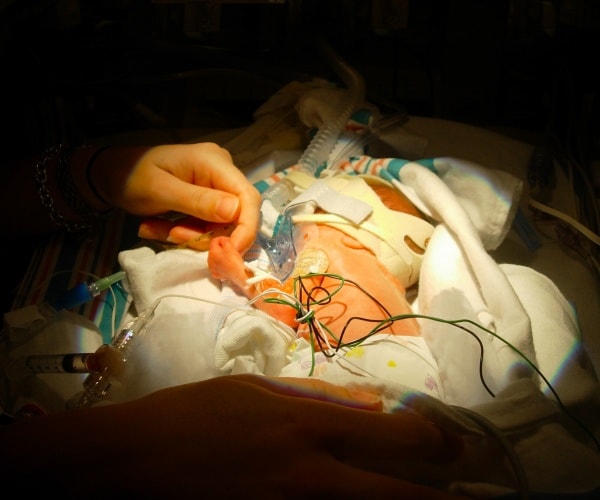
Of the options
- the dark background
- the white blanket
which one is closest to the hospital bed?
the white blanket

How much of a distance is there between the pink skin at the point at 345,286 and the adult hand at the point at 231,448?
0.83 ft

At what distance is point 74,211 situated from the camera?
3.67 ft

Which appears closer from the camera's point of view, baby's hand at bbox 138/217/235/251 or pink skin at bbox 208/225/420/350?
pink skin at bbox 208/225/420/350

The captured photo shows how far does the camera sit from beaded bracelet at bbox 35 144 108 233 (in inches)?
42.6

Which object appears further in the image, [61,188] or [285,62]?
[285,62]

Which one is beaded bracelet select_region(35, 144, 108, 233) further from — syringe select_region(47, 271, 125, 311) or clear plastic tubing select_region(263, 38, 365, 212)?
clear plastic tubing select_region(263, 38, 365, 212)

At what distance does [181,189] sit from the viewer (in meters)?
1.00

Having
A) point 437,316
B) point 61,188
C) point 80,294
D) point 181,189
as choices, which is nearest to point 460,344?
point 437,316

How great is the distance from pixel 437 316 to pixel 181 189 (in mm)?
472

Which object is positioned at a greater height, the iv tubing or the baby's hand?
the iv tubing

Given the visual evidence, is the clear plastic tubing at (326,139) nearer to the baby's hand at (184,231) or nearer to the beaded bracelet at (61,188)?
the baby's hand at (184,231)

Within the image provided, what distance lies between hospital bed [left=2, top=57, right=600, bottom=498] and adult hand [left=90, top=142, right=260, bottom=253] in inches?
2.5

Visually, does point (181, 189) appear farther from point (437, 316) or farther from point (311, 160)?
point (437, 316)

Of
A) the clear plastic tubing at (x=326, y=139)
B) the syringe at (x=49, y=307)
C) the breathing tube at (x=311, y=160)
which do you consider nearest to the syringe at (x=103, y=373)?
the syringe at (x=49, y=307)
